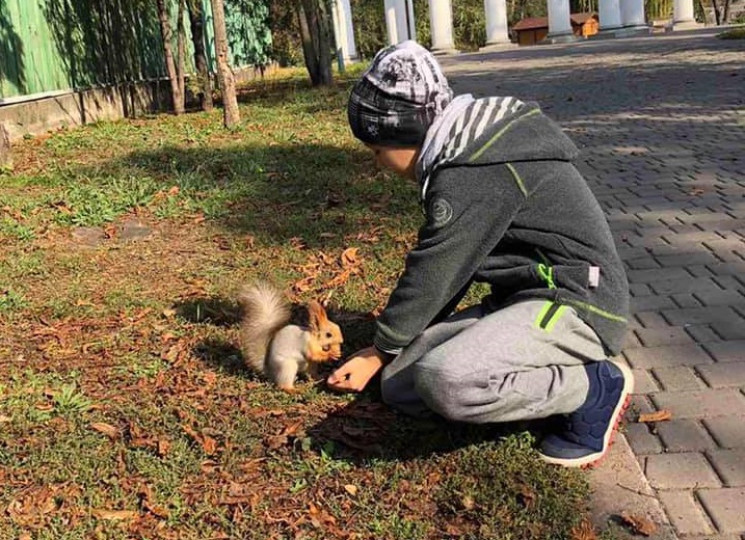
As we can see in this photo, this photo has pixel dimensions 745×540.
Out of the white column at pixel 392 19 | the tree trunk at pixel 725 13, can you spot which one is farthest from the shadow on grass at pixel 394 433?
the tree trunk at pixel 725 13

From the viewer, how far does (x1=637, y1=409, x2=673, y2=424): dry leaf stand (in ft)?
9.14

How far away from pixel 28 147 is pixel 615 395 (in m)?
7.68

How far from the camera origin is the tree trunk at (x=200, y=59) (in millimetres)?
11719

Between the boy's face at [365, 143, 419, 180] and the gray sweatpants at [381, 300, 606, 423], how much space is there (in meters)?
0.54

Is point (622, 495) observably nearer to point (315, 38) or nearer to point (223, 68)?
point (223, 68)

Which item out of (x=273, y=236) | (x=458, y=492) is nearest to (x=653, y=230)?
(x=273, y=236)

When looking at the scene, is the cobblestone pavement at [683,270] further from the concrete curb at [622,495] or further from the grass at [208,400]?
→ the grass at [208,400]

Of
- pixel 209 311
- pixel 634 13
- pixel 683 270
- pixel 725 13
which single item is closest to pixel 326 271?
pixel 209 311

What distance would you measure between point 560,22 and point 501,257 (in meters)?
35.6

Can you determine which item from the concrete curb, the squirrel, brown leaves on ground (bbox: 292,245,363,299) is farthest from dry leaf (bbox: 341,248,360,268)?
the concrete curb

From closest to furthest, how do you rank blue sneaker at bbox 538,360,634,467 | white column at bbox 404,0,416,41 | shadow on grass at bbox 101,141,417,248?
blue sneaker at bbox 538,360,634,467, shadow on grass at bbox 101,141,417,248, white column at bbox 404,0,416,41

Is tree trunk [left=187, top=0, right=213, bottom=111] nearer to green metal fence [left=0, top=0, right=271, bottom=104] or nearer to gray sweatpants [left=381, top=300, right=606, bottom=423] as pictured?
green metal fence [left=0, top=0, right=271, bottom=104]

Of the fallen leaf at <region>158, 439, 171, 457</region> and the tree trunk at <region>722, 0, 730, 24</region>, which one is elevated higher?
the tree trunk at <region>722, 0, 730, 24</region>

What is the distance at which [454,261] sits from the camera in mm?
2457
